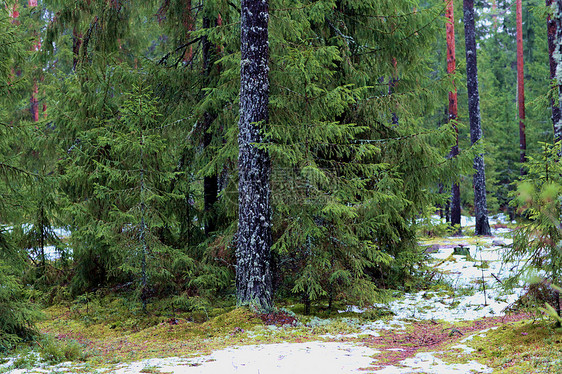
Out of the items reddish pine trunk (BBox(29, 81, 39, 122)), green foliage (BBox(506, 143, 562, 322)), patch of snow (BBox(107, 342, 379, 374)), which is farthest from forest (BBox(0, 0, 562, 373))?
reddish pine trunk (BBox(29, 81, 39, 122))

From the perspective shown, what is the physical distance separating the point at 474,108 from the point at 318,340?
13726 millimetres

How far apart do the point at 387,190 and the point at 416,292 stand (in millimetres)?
2687

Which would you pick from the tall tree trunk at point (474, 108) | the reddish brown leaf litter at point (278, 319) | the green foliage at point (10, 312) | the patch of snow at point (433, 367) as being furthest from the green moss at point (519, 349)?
the tall tree trunk at point (474, 108)

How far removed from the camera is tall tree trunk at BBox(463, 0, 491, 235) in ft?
55.8

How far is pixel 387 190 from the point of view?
846 centimetres

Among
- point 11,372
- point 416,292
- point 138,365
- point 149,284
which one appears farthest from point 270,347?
point 416,292

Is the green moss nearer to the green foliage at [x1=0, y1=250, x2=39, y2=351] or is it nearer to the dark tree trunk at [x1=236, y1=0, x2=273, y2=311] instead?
the dark tree trunk at [x1=236, y1=0, x2=273, y2=311]

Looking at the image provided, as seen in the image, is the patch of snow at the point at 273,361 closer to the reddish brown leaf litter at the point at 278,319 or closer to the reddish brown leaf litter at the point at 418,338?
the reddish brown leaf litter at the point at 418,338

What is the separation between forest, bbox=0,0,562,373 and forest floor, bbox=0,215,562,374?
Result: 48 mm

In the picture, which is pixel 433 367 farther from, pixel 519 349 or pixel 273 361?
pixel 273 361

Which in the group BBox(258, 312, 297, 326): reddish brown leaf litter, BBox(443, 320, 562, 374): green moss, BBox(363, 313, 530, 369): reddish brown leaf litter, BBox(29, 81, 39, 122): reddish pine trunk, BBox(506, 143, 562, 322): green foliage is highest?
BBox(29, 81, 39, 122): reddish pine trunk

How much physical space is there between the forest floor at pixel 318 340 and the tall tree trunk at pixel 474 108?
8.72 metres

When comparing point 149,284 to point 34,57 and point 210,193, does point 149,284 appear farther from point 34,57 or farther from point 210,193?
point 34,57

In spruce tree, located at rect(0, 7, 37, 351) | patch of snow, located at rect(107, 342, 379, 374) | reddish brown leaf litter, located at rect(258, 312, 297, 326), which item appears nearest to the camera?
patch of snow, located at rect(107, 342, 379, 374)
